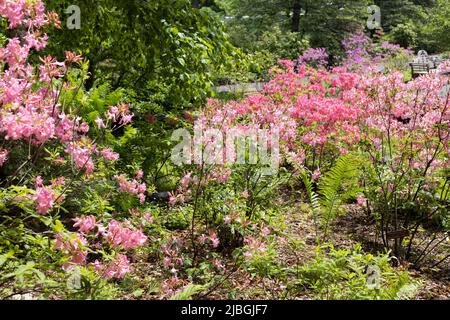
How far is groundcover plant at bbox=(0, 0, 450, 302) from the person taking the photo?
2467mm

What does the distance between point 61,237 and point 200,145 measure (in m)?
1.72

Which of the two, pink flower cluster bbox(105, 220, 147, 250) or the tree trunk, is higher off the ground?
the tree trunk

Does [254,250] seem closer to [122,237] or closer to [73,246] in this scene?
[122,237]

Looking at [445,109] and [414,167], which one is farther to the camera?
[414,167]

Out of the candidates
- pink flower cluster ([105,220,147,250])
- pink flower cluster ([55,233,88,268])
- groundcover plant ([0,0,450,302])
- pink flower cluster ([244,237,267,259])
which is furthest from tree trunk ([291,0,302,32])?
pink flower cluster ([55,233,88,268])

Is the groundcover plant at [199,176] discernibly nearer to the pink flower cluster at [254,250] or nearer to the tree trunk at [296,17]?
the pink flower cluster at [254,250]

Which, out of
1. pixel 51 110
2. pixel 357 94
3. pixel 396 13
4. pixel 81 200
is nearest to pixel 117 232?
pixel 51 110

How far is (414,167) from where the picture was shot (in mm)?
4652

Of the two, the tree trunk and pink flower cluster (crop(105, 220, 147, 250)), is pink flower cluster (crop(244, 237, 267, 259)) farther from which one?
the tree trunk

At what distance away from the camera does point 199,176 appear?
3.94 metres

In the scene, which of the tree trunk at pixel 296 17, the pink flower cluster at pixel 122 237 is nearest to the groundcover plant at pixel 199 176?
the pink flower cluster at pixel 122 237

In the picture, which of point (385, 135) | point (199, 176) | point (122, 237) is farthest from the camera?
point (385, 135)

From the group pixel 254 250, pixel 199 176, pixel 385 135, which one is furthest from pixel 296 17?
pixel 254 250
